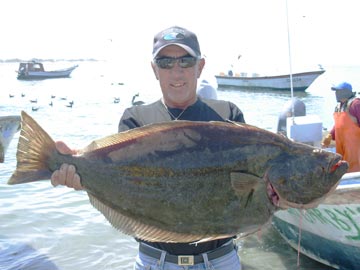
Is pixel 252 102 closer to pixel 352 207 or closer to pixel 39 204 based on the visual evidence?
pixel 39 204

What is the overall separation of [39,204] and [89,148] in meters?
8.64

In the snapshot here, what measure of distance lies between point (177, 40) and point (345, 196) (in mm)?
3831

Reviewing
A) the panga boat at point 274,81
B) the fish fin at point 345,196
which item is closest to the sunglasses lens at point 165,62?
the fish fin at point 345,196

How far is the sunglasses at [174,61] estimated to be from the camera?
299 centimetres

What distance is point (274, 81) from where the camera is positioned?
47.5 meters

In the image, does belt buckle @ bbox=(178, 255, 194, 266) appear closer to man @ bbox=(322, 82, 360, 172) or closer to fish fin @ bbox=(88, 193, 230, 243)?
fish fin @ bbox=(88, 193, 230, 243)

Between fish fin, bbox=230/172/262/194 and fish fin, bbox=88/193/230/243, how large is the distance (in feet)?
0.93

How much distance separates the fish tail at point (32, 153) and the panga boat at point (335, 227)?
370 centimetres

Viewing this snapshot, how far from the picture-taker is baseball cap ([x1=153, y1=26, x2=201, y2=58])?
9.68 ft

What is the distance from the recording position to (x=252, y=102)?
38688 millimetres

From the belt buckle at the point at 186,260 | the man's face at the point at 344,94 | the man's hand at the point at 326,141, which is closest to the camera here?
the belt buckle at the point at 186,260

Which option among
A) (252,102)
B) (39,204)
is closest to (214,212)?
(39,204)

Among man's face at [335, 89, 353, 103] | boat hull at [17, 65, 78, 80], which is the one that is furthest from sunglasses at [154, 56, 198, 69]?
boat hull at [17, 65, 78, 80]

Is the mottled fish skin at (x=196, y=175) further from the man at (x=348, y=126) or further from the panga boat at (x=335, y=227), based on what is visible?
the man at (x=348, y=126)
